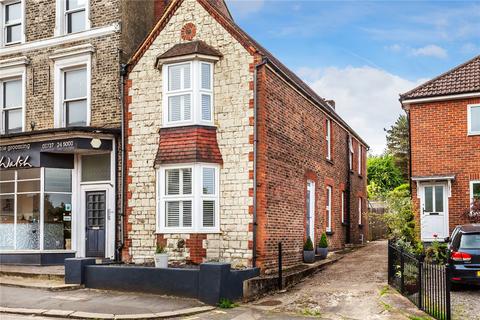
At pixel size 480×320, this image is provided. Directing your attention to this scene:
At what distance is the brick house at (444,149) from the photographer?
68.1 feet

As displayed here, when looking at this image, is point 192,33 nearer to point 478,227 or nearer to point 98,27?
point 98,27

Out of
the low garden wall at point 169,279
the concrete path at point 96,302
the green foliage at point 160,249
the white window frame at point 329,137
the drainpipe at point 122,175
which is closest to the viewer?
the concrete path at point 96,302

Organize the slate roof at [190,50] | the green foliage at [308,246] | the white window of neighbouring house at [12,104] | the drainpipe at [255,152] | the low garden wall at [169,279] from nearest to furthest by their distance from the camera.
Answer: the low garden wall at [169,279] < the drainpipe at [255,152] < the slate roof at [190,50] < the green foliage at [308,246] < the white window of neighbouring house at [12,104]

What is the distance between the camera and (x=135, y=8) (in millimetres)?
19672

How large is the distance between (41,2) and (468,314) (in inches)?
663

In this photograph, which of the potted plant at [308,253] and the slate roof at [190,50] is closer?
the slate roof at [190,50]

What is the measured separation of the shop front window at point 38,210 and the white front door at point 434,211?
12.5 metres

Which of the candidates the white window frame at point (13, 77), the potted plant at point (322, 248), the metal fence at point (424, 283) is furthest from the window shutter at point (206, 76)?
the white window frame at point (13, 77)

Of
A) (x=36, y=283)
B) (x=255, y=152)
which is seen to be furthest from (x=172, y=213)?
(x=36, y=283)

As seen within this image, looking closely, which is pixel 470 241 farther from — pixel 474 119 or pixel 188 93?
pixel 188 93

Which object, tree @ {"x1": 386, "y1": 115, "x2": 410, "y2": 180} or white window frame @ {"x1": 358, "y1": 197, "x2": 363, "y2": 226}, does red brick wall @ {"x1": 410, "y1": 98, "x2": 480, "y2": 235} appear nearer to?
white window frame @ {"x1": 358, "y1": 197, "x2": 363, "y2": 226}

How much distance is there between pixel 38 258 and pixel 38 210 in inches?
60.9

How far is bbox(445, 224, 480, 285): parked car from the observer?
46.3 feet

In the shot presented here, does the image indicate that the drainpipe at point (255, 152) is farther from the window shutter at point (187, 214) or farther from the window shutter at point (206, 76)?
the window shutter at point (187, 214)
